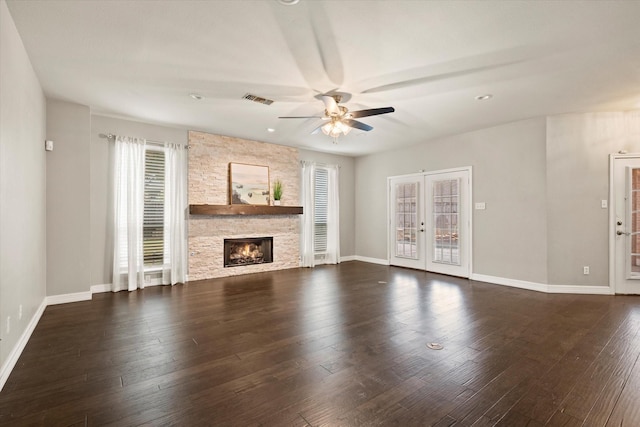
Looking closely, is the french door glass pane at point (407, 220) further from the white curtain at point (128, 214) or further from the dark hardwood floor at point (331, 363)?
the white curtain at point (128, 214)

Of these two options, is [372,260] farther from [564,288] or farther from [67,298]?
[67,298]

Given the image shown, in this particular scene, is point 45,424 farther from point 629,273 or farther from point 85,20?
point 629,273

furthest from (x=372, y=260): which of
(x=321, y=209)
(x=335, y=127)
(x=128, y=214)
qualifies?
(x=128, y=214)

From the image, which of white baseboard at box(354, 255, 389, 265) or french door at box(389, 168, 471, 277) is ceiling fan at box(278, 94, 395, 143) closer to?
french door at box(389, 168, 471, 277)

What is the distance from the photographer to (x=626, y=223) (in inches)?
192

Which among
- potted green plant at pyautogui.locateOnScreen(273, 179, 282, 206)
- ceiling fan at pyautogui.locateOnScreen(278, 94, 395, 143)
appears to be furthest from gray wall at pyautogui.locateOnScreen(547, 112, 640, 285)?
potted green plant at pyautogui.locateOnScreen(273, 179, 282, 206)

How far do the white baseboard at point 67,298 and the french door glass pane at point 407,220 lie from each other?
6204 mm

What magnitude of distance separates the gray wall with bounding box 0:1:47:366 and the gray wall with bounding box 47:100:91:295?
1.56 ft

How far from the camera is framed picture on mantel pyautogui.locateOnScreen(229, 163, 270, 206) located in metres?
6.41

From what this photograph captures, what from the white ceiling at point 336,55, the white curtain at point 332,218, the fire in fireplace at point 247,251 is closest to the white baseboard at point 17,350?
the white ceiling at point 336,55

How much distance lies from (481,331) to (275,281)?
367cm

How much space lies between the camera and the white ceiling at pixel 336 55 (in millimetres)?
2463

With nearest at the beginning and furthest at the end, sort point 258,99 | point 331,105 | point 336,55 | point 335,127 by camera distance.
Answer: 1. point 336,55
2. point 331,105
3. point 335,127
4. point 258,99

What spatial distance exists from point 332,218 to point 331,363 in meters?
5.54
